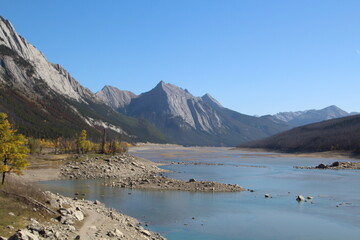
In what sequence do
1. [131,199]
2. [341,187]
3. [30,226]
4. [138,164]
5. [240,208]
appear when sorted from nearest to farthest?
1. [30,226]
2. [240,208]
3. [131,199]
4. [341,187]
5. [138,164]

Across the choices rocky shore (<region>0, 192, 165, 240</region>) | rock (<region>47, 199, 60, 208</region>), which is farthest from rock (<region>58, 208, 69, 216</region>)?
rock (<region>47, 199, 60, 208</region>)

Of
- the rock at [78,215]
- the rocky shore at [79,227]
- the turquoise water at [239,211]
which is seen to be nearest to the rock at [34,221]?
the rocky shore at [79,227]

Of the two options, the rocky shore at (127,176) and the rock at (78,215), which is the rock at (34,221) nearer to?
the rock at (78,215)

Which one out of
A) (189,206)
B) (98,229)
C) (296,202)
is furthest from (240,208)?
(98,229)

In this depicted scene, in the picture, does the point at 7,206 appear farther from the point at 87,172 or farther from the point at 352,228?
the point at 87,172

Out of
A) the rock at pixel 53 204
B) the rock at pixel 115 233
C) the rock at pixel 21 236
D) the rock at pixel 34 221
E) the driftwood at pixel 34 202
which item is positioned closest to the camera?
the rock at pixel 21 236

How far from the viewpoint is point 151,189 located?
69.7 m

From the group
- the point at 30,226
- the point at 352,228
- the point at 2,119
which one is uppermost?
the point at 2,119

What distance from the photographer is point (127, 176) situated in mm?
90812

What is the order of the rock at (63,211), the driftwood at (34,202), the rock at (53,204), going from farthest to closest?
the rock at (53,204) < the rock at (63,211) < the driftwood at (34,202)

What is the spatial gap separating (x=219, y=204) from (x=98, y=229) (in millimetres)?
27399

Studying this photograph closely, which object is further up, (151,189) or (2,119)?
(2,119)

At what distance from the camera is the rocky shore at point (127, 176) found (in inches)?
2849

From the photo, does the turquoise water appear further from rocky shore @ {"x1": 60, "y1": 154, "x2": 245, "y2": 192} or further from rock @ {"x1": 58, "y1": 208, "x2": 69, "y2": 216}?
rock @ {"x1": 58, "y1": 208, "x2": 69, "y2": 216}
